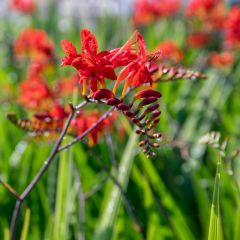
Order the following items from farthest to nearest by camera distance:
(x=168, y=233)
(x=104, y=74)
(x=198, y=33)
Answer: (x=198, y=33)
(x=168, y=233)
(x=104, y=74)

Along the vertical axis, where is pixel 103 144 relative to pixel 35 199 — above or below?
above

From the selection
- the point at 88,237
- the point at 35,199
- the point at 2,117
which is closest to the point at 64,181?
the point at 88,237

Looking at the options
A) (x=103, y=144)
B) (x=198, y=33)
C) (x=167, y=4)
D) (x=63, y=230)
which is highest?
(x=167, y=4)

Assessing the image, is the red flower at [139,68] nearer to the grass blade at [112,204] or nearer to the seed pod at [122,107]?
the seed pod at [122,107]

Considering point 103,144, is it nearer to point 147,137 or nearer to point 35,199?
point 35,199

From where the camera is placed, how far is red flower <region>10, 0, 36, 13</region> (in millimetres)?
5156

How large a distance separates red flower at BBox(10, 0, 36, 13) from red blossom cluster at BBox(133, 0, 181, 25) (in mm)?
1020

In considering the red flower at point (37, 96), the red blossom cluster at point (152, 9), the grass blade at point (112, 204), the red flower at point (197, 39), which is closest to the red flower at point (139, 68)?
the grass blade at point (112, 204)

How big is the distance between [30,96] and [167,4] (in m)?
2.90

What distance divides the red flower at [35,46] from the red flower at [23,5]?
173cm

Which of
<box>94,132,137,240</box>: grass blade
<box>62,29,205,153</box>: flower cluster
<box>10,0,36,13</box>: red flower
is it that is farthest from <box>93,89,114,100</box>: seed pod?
<box>10,0,36,13</box>: red flower

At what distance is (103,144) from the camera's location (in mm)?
2295

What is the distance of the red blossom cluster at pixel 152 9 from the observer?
4.72 meters

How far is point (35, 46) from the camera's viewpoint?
3119 millimetres
